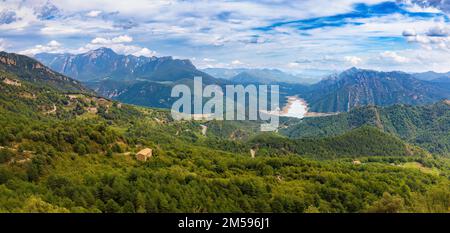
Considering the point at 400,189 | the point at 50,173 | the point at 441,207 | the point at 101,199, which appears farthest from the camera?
the point at 400,189

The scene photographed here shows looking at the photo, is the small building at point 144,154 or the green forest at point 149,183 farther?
the small building at point 144,154

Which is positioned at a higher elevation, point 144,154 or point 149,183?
point 149,183

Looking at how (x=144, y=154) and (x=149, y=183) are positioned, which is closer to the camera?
(x=149, y=183)

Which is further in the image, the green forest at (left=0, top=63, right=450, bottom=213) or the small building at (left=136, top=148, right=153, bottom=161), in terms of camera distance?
the small building at (left=136, top=148, right=153, bottom=161)

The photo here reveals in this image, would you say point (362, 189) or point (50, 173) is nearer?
point (50, 173)
